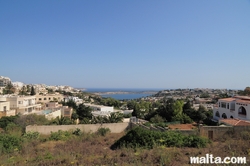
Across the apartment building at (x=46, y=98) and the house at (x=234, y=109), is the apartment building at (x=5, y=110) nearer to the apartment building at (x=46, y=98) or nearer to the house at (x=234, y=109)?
the apartment building at (x=46, y=98)

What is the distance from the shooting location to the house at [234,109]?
836 inches

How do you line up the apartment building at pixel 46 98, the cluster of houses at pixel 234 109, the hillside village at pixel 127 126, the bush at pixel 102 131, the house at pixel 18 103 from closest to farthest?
1. the hillside village at pixel 127 126
2. the bush at pixel 102 131
3. the cluster of houses at pixel 234 109
4. the house at pixel 18 103
5. the apartment building at pixel 46 98

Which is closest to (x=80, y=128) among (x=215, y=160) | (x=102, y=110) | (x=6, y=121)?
(x=6, y=121)

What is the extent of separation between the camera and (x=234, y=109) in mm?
23156

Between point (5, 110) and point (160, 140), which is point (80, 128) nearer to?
point (160, 140)

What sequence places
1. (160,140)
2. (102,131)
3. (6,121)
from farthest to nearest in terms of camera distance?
(6,121) < (102,131) < (160,140)

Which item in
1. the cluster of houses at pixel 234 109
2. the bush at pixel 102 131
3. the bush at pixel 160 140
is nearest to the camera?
the bush at pixel 160 140

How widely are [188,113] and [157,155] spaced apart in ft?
78.0

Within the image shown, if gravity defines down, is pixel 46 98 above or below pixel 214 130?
below

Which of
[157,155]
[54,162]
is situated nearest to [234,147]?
[157,155]

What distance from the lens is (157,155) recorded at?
6312 millimetres

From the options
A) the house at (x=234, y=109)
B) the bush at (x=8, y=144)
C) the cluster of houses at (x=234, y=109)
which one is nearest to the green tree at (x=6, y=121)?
the bush at (x=8, y=144)

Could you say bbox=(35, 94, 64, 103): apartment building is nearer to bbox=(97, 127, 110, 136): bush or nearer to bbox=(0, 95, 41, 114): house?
bbox=(0, 95, 41, 114): house

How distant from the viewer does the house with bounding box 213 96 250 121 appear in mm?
21247
